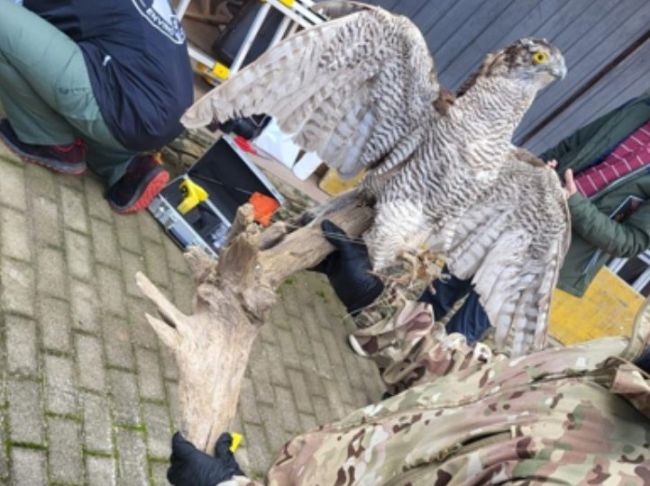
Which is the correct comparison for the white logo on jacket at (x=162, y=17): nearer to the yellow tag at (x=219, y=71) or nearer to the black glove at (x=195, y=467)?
the yellow tag at (x=219, y=71)

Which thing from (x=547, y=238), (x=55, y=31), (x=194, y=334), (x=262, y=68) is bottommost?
(x=55, y=31)

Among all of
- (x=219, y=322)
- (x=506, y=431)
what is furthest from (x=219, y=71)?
(x=506, y=431)

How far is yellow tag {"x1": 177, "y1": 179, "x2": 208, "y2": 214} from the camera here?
A: 13.2 feet

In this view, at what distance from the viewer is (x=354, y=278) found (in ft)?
7.26

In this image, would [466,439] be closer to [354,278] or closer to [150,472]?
[354,278]

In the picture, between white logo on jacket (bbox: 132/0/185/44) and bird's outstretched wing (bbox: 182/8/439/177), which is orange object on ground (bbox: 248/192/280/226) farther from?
bird's outstretched wing (bbox: 182/8/439/177)

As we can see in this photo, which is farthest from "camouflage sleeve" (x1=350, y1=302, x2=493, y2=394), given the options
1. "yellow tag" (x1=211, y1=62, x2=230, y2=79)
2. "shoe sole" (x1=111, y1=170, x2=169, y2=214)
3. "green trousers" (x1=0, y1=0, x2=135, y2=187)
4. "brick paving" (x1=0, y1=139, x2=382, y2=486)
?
"yellow tag" (x1=211, y1=62, x2=230, y2=79)

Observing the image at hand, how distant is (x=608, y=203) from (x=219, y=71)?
2.94 m

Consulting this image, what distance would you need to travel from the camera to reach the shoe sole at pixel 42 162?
3.47 meters

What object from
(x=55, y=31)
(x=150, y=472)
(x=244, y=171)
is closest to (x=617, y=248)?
(x=244, y=171)

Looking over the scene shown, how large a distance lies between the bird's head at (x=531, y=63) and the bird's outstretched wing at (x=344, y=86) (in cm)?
24

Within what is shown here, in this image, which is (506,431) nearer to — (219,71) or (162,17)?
(162,17)

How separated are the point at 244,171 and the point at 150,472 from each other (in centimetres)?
210

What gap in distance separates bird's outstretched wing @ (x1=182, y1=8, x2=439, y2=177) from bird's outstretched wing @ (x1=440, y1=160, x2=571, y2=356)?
1.33 feet
